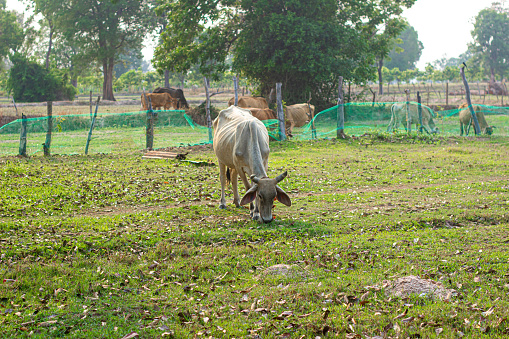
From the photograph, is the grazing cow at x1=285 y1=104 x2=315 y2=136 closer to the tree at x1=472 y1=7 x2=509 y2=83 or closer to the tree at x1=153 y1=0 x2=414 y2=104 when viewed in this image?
the tree at x1=153 y1=0 x2=414 y2=104

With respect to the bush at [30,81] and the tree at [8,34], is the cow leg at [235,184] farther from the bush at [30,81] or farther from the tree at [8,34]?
the tree at [8,34]

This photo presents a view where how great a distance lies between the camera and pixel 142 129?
28234mm

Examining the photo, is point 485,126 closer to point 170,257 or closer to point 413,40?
point 170,257

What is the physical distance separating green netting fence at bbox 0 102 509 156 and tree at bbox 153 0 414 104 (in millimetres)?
2907

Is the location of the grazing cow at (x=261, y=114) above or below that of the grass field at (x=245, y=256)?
above

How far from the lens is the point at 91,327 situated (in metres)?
5.34

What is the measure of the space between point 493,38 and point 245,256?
84287 mm

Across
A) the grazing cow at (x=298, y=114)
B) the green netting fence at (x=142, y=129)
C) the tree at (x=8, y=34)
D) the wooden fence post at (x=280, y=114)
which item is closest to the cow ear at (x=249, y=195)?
the green netting fence at (x=142, y=129)

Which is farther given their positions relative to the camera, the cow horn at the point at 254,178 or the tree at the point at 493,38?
the tree at the point at 493,38

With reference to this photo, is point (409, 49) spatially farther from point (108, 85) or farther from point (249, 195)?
point (249, 195)

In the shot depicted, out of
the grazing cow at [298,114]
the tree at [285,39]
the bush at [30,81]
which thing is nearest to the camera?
the grazing cow at [298,114]

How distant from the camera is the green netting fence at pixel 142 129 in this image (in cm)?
2159

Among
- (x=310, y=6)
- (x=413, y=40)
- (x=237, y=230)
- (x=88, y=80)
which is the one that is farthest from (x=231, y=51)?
(x=413, y=40)

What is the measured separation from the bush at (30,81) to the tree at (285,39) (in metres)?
22.7
